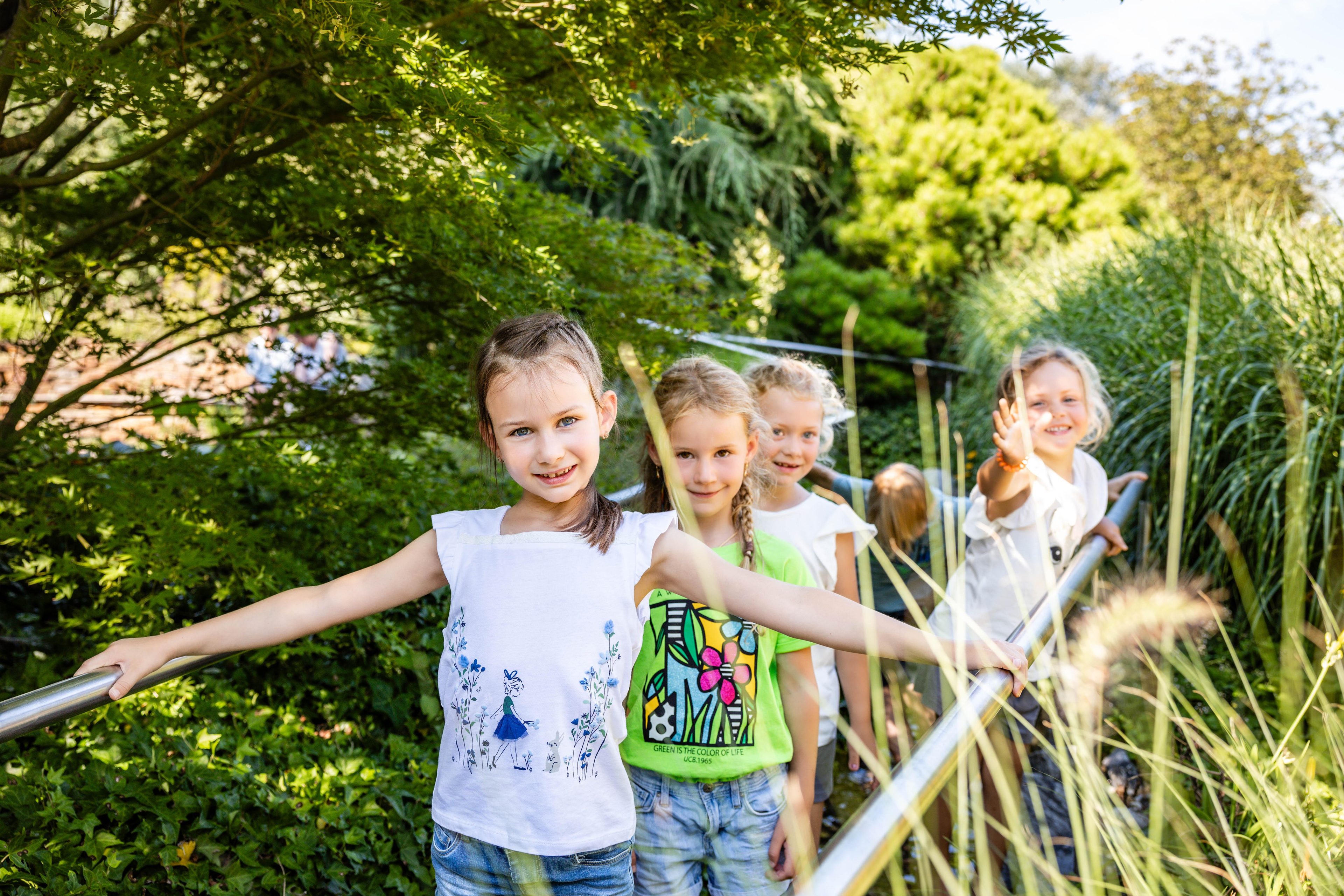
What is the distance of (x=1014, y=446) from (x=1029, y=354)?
104cm

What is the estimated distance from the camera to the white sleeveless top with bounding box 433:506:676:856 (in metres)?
1.44

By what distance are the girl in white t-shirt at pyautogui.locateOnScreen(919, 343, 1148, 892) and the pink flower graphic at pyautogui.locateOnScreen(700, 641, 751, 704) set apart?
1.03 m

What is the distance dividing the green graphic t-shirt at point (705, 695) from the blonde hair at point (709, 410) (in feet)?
0.53

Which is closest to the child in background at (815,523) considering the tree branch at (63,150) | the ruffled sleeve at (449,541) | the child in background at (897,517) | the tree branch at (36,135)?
the child in background at (897,517)

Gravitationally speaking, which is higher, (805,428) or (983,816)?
(805,428)

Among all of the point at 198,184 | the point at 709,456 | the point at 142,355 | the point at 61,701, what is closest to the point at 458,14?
the point at 198,184

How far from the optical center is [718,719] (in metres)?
1.75

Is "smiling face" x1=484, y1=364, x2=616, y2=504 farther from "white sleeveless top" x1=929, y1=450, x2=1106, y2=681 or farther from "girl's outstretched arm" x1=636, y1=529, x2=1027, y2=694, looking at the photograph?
"white sleeveless top" x1=929, y1=450, x2=1106, y2=681

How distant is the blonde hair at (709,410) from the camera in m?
1.99

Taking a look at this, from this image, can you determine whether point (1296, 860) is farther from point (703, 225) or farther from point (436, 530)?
point (703, 225)

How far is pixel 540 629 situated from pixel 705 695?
0.45 metres

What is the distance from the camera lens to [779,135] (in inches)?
508

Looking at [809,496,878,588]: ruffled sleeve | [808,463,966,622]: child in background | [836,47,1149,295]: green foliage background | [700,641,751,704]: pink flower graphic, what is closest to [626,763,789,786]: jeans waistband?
[700,641,751,704]: pink flower graphic

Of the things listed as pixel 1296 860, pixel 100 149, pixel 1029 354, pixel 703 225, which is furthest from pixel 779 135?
pixel 1296 860
